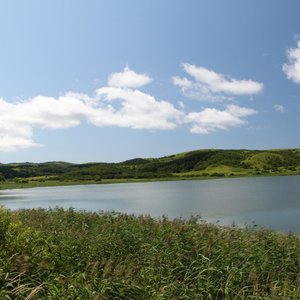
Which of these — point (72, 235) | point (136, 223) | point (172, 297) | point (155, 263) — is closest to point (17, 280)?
point (172, 297)

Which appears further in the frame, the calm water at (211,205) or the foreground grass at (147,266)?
the calm water at (211,205)

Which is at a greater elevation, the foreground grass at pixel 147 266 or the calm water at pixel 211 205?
the foreground grass at pixel 147 266

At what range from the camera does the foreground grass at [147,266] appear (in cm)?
973

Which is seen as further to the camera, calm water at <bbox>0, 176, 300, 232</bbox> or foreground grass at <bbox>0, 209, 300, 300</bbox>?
calm water at <bbox>0, 176, 300, 232</bbox>

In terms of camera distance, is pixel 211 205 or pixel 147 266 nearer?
pixel 147 266

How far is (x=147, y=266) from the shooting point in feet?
43.0

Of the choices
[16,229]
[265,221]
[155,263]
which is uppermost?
[16,229]

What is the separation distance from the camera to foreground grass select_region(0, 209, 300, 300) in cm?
973

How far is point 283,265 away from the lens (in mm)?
14492

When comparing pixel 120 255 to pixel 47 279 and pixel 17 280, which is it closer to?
pixel 47 279

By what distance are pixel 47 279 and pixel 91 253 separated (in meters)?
4.07

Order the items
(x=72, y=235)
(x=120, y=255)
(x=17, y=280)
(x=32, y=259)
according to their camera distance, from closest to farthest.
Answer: (x=17, y=280)
(x=32, y=259)
(x=120, y=255)
(x=72, y=235)

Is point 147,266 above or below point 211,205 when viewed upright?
above

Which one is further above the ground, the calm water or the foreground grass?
the foreground grass
